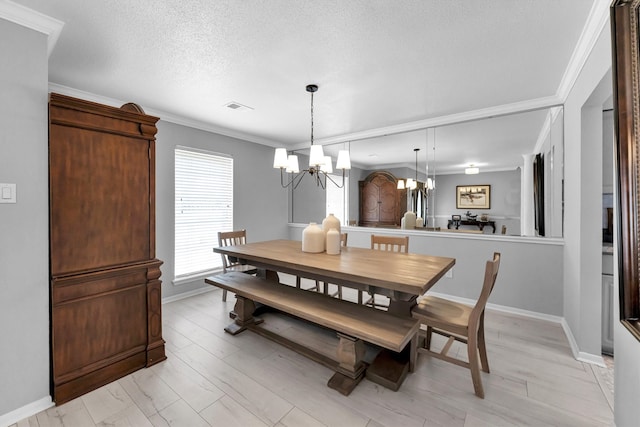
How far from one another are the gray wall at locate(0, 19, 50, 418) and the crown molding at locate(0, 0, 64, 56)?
4cm

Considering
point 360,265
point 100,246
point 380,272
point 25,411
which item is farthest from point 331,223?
point 25,411

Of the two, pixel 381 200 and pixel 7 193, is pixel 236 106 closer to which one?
pixel 7 193

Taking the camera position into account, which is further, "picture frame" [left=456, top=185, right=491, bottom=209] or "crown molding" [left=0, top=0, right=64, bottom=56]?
"picture frame" [left=456, top=185, right=491, bottom=209]

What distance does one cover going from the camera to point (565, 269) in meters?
2.83

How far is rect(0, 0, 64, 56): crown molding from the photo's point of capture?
1614 millimetres

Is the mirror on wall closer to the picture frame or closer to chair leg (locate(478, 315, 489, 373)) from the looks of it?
the picture frame

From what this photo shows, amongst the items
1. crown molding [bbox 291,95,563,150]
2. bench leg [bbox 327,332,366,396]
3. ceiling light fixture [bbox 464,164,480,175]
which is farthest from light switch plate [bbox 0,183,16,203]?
ceiling light fixture [bbox 464,164,480,175]

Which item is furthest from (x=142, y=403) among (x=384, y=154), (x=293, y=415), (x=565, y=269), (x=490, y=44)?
(x=384, y=154)

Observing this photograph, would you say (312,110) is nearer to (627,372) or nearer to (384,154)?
(384,154)

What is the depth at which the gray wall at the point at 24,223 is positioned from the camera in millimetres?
1599

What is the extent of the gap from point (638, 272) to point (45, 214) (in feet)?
10.5

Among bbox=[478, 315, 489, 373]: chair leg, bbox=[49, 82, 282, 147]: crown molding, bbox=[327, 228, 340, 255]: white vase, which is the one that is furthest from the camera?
bbox=[49, 82, 282, 147]: crown molding

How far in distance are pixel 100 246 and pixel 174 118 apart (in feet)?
7.59

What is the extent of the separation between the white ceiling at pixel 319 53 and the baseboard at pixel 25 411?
2.45 metres
